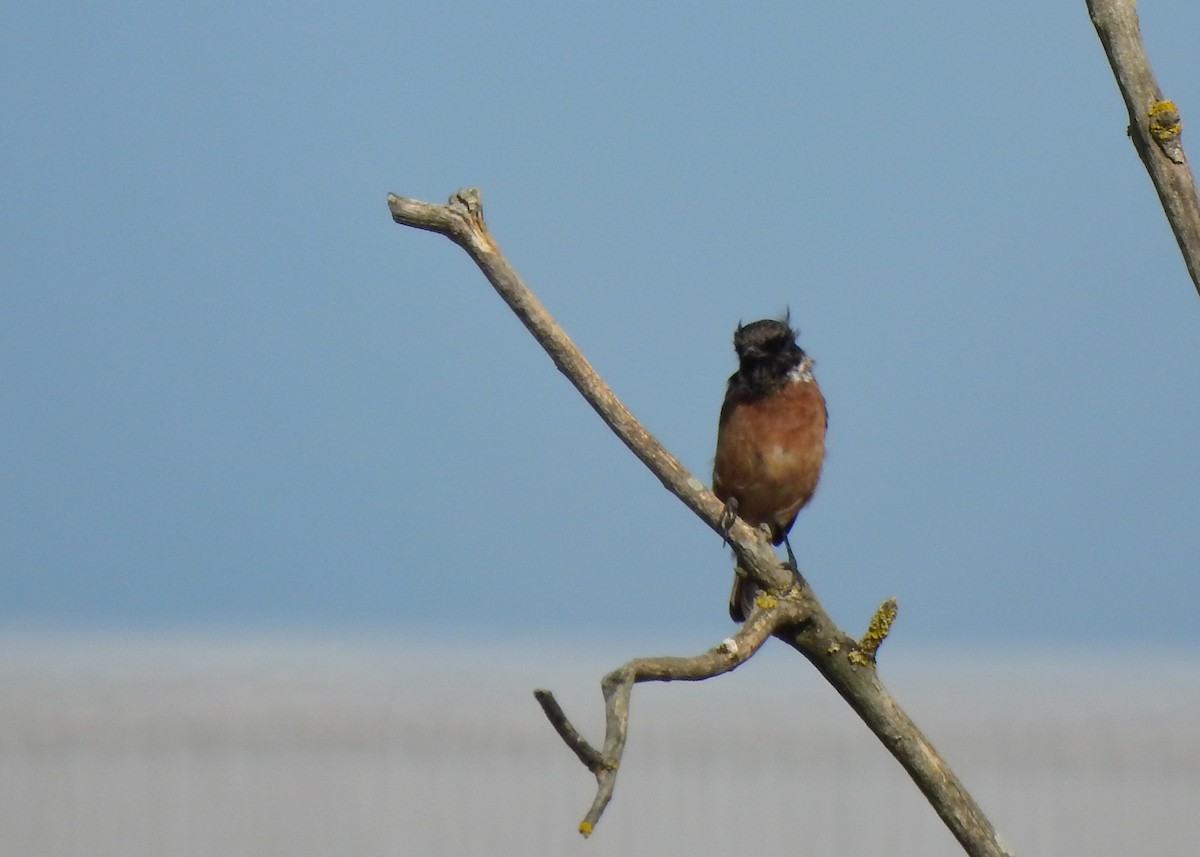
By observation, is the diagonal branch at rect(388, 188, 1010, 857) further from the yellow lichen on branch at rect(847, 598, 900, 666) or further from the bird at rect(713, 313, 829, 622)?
the bird at rect(713, 313, 829, 622)

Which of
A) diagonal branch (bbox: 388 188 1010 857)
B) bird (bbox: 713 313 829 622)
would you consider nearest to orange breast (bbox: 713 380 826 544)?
bird (bbox: 713 313 829 622)

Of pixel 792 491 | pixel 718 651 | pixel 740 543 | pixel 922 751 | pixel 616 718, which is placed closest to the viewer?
pixel 616 718

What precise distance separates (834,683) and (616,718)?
1.15 meters

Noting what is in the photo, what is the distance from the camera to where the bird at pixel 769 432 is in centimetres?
685

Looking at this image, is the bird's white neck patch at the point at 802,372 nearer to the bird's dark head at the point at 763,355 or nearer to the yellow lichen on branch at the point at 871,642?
the bird's dark head at the point at 763,355

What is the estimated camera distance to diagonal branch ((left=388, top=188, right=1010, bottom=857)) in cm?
354

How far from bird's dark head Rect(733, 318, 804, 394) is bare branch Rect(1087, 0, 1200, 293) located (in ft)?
12.8

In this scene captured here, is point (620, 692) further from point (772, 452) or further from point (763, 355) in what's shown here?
point (763, 355)

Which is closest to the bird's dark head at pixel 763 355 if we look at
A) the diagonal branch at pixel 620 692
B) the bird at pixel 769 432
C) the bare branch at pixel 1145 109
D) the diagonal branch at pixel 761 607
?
the bird at pixel 769 432

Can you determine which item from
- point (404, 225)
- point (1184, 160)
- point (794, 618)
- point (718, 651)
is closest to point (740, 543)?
point (794, 618)

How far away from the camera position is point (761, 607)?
378 centimetres

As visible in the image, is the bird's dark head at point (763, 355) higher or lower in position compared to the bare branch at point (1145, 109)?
higher

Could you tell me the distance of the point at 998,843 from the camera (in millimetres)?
3541

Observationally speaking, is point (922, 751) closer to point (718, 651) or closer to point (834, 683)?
point (834, 683)
